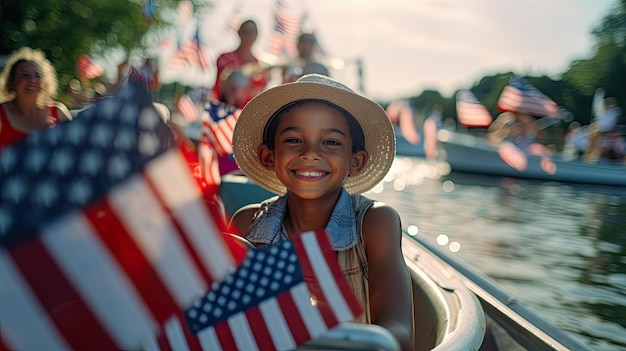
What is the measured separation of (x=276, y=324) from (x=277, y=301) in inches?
1.4

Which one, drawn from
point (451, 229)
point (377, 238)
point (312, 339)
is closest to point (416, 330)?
point (377, 238)

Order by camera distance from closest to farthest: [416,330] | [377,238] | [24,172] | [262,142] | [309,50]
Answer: [24,172] → [377,238] → [262,142] → [416,330] → [309,50]

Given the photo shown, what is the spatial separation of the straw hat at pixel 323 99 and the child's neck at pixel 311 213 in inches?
10.4

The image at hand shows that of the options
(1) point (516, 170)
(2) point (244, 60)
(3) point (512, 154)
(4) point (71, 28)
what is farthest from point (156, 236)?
(4) point (71, 28)

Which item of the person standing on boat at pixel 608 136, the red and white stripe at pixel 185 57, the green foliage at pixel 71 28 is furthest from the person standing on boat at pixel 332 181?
the green foliage at pixel 71 28

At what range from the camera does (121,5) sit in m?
23.0

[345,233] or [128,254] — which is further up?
[128,254]

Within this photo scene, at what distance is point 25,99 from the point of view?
14.3ft

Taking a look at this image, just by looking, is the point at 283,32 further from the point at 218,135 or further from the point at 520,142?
the point at 218,135

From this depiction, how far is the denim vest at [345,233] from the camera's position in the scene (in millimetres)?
2033

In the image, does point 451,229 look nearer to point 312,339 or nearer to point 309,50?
point 309,50

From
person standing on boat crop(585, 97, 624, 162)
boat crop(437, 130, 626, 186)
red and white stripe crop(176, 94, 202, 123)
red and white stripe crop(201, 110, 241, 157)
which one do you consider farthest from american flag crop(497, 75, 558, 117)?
red and white stripe crop(201, 110, 241, 157)

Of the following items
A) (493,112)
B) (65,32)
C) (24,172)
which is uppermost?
(65,32)

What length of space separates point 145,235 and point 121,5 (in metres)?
23.4
